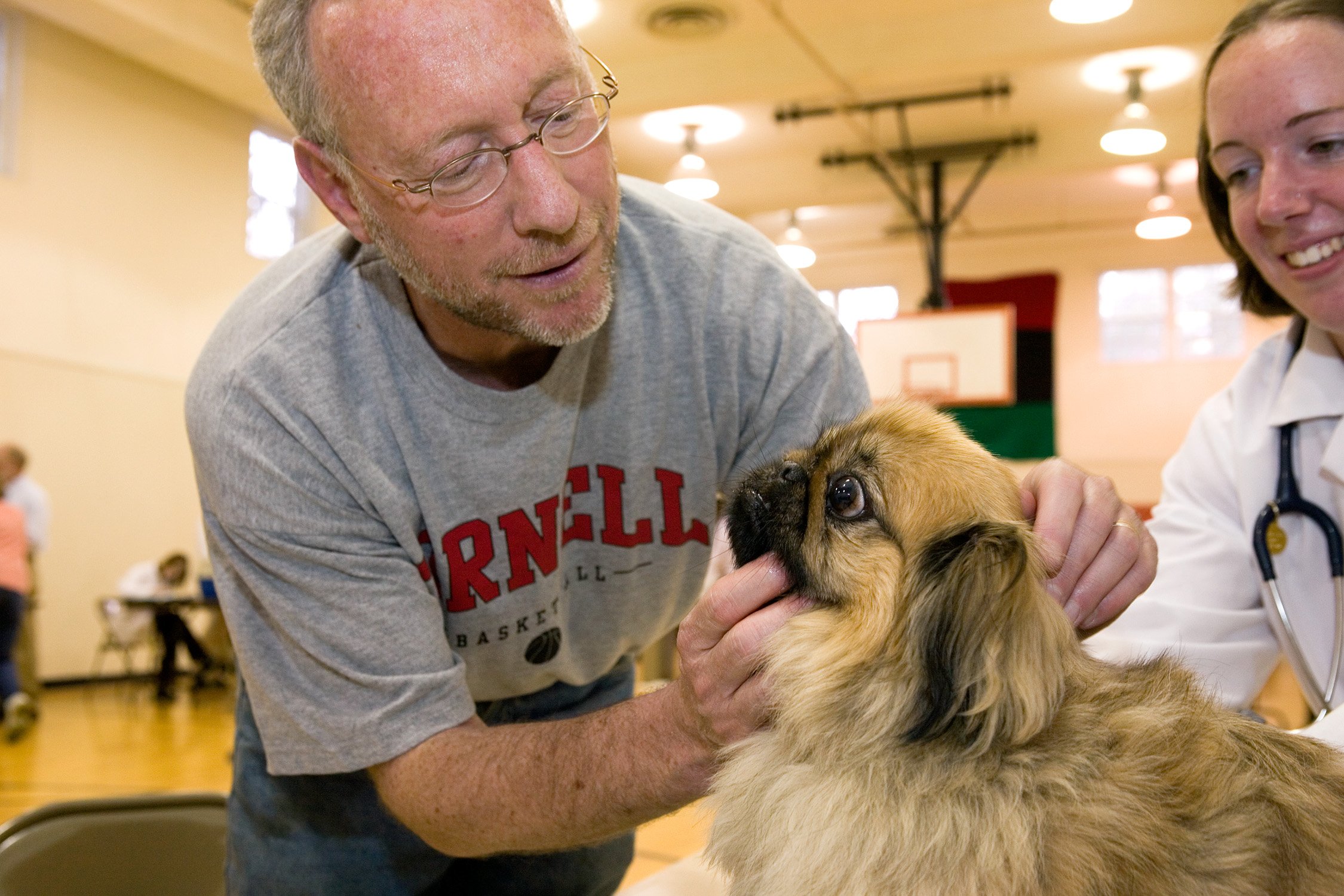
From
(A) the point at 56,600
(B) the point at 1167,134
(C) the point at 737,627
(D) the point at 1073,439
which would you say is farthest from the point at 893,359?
(C) the point at 737,627

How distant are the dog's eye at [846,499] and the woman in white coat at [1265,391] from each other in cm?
67

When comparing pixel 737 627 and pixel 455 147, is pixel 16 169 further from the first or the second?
pixel 737 627

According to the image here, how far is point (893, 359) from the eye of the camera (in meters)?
13.6

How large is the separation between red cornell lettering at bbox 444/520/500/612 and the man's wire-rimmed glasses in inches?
23.3

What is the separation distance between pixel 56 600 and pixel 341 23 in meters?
10.6

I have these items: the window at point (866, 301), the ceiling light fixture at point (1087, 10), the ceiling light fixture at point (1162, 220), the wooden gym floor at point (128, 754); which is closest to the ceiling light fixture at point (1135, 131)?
the ceiling light fixture at point (1087, 10)

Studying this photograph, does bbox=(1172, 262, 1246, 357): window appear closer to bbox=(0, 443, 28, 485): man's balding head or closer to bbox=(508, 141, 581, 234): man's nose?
bbox=(0, 443, 28, 485): man's balding head

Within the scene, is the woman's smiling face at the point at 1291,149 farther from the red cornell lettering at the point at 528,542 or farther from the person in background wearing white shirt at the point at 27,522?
the person in background wearing white shirt at the point at 27,522

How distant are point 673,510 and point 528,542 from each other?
30 cm

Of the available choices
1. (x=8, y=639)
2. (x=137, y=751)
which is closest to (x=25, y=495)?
(x=8, y=639)

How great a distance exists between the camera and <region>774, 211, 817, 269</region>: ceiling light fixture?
16.0 m

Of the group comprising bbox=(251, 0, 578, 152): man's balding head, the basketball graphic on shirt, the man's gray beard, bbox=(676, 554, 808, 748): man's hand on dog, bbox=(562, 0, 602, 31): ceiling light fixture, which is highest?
bbox=(562, 0, 602, 31): ceiling light fixture

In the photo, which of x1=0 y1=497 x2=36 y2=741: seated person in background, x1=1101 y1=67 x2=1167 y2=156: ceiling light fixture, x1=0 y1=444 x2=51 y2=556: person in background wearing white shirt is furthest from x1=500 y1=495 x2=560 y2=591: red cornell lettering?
x1=1101 y1=67 x2=1167 y2=156: ceiling light fixture

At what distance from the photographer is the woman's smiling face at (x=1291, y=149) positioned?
1864 mm
